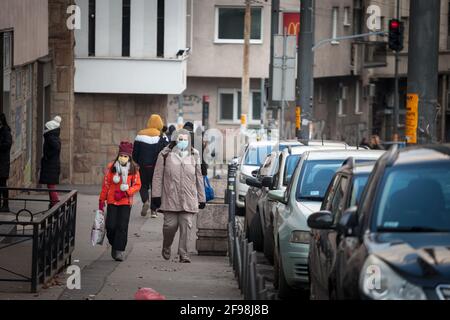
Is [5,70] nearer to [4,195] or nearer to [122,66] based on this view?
[4,195]

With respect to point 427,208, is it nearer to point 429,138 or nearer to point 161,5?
point 429,138

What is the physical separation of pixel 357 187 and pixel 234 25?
42.7 metres

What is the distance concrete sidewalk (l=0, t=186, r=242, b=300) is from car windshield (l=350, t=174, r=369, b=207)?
3360 millimetres

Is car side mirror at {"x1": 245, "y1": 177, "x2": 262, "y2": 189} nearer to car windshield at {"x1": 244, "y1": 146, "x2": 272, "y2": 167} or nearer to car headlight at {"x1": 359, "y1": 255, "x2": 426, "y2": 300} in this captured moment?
car windshield at {"x1": 244, "y1": 146, "x2": 272, "y2": 167}

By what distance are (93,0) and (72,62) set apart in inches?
141

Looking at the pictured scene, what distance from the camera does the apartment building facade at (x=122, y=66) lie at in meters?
36.3

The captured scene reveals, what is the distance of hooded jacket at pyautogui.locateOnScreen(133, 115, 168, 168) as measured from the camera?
943 inches

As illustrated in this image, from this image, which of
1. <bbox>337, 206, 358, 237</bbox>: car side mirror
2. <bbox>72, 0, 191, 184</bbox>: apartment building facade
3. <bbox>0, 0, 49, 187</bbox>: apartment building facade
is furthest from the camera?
<bbox>72, 0, 191, 184</bbox>: apartment building facade

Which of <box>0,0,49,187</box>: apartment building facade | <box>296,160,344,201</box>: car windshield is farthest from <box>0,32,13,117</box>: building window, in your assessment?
<box>296,160,344,201</box>: car windshield

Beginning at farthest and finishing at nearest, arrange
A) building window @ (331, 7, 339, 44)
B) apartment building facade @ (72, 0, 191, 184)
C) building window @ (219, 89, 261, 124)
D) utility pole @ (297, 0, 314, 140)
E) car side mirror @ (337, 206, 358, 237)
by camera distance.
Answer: building window @ (331, 7, 339, 44), building window @ (219, 89, 261, 124), apartment building facade @ (72, 0, 191, 184), utility pole @ (297, 0, 314, 140), car side mirror @ (337, 206, 358, 237)

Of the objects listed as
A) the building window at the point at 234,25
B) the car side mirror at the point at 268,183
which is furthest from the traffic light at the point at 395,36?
the car side mirror at the point at 268,183

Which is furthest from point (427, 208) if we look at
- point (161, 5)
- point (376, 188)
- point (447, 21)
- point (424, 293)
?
point (447, 21)

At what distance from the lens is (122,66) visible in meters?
37.4

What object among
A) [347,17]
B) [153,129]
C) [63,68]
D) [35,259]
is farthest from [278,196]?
[347,17]
